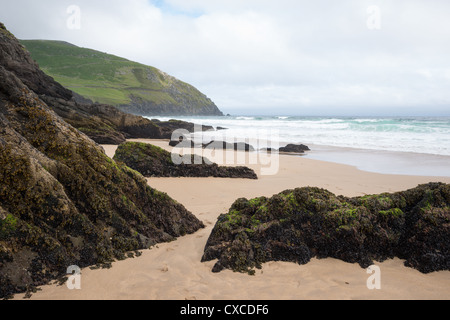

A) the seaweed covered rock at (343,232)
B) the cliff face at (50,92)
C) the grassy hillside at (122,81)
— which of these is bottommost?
the seaweed covered rock at (343,232)

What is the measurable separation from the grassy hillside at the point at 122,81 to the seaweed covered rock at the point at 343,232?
80054 mm

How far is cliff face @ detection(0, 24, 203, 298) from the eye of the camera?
2846 mm

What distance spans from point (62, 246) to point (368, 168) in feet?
37.9

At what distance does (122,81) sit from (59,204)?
113716 mm

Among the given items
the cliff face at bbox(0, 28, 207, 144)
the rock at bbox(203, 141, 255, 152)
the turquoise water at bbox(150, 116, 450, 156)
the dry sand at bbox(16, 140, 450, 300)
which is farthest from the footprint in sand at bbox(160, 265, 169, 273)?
the turquoise water at bbox(150, 116, 450, 156)

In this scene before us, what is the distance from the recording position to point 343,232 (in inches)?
135

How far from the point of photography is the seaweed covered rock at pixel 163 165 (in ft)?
26.2

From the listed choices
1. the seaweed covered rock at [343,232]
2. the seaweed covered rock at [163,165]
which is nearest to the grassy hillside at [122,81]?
the seaweed covered rock at [163,165]

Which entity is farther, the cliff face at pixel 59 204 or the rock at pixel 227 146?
the rock at pixel 227 146

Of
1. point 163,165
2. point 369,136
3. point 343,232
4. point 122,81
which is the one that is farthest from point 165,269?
point 122,81

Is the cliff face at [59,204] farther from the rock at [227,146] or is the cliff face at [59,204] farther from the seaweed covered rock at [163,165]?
the rock at [227,146]

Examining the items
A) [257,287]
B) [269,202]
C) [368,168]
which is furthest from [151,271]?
[368,168]
